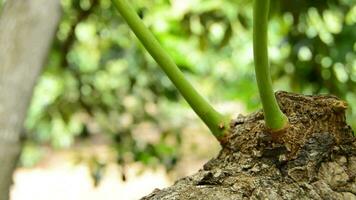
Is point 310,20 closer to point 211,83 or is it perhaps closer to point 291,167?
point 291,167

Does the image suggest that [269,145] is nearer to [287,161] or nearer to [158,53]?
[287,161]

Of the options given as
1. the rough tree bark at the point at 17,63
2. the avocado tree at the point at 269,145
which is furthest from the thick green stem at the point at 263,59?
the rough tree bark at the point at 17,63

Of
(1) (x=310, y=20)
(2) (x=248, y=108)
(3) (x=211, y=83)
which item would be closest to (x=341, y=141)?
(1) (x=310, y=20)

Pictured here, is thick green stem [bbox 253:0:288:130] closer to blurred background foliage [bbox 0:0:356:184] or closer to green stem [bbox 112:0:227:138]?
green stem [bbox 112:0:227:138]

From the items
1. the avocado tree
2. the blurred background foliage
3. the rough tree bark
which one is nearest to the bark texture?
the avocado tree

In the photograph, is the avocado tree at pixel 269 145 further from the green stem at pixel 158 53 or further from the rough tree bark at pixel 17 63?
the rough tree bark at pixel 17 63

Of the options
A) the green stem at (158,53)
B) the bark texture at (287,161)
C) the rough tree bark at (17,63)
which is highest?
the rough tree bark at (17,63)
